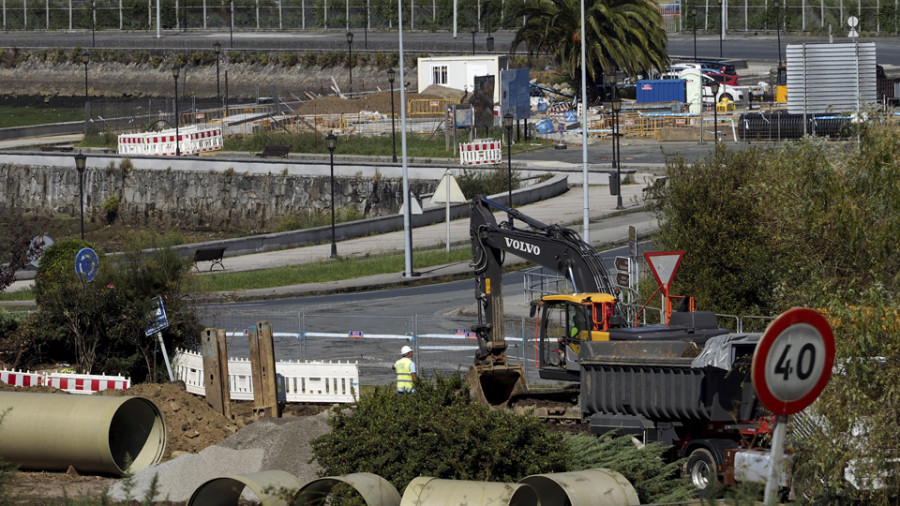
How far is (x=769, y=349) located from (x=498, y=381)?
13612mm

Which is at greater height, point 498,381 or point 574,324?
point 574,324

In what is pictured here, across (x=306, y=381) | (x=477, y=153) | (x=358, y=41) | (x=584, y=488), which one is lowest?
(x=306, y=381)

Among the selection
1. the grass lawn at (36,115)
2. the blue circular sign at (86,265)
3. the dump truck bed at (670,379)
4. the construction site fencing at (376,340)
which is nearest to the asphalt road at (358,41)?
the grass lawn at (36,115)

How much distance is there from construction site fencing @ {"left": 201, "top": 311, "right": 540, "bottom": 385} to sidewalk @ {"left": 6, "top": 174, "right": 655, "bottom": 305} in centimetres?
505

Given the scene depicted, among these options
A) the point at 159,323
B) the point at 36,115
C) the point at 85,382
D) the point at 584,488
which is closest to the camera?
the point at 584,488

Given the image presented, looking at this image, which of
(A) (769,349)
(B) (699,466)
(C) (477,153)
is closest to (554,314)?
(B) (699,466)

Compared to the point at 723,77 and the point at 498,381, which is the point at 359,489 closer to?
the point at 498,381

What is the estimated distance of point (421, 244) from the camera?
4078 centimetres

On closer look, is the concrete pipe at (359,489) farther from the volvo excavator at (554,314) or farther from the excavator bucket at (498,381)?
the excavator bucket at (498,381)

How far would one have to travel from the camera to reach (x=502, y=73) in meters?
60.2

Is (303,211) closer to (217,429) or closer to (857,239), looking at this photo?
(217,429)

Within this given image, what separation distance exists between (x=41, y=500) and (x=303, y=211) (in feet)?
133

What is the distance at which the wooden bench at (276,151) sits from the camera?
59.7m

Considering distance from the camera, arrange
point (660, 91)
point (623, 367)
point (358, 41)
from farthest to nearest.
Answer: point (358, 41), point (660, 91), point (623, 367)
